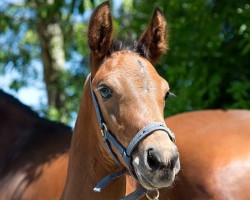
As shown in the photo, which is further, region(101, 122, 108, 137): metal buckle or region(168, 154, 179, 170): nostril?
region(101, 122, 108, 137): metal buckle

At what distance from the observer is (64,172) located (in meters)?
4.74

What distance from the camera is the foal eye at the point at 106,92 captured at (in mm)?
3383

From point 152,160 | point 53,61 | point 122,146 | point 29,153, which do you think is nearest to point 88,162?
point 122,146

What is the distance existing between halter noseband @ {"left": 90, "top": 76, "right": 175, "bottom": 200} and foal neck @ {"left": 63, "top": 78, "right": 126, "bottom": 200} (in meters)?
0.11

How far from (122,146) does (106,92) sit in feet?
1.04

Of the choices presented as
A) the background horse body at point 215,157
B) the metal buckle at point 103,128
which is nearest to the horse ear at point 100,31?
the metal buckle at point 103,128

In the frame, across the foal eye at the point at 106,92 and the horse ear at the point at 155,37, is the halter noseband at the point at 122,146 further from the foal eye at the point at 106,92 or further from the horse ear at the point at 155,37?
the horse ear at the point at 155,37

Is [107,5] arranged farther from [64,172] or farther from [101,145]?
[64,172]

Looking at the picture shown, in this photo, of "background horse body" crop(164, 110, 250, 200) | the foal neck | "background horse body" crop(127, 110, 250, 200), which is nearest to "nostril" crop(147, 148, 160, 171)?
the foal neck

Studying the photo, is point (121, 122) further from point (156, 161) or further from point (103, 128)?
point (156, 161)

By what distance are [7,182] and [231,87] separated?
2.36 meters

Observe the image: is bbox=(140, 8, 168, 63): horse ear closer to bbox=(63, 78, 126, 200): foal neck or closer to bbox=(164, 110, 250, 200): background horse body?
bbox=(63, 78, 126, 200): foal neck

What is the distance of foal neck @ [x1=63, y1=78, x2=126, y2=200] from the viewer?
3.64 m

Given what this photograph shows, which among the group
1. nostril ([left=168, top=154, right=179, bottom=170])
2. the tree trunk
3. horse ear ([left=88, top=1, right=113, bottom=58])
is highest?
horse ear ([left=88, top=1, right=113, bottom=58])
